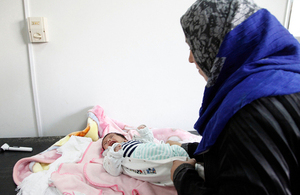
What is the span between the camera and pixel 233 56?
528mm

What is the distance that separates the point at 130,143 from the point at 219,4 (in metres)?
0.94

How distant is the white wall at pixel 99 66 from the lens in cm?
140

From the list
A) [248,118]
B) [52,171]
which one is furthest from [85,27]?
[248,118]

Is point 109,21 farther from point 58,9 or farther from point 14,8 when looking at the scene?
point 14,8

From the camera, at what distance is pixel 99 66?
1505 mm

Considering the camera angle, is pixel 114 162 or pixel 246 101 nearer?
pixel 246 101

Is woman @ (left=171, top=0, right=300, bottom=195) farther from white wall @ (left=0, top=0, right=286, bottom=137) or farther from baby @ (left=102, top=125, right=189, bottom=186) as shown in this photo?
white wall @ (left=0, top=0, right=286, bottom=137)

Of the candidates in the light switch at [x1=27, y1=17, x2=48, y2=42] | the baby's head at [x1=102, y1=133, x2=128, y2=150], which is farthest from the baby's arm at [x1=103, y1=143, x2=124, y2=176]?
the light switch at [x1=27, y1=17, x2=48, y2=42]

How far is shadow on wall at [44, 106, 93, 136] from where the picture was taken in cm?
157

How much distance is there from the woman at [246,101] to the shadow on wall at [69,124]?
1.19m

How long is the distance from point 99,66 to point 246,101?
1.31 meters

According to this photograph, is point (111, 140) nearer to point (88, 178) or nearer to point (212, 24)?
point (88, 178)

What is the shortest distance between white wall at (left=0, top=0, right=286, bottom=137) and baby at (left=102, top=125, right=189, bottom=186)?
1.79ft

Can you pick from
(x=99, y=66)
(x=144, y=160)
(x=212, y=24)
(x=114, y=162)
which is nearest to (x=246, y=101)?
(x=212, y=24)
